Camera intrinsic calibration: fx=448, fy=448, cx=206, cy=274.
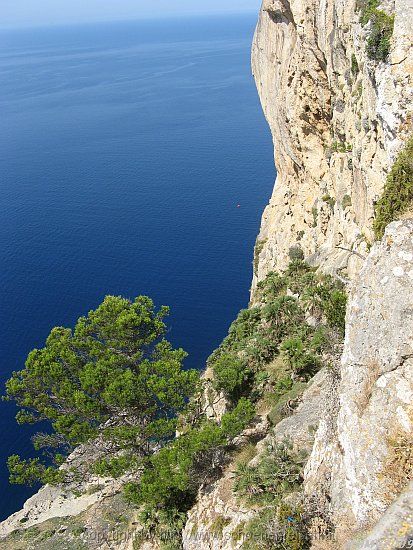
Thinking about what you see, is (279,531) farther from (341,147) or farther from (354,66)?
(341,147)

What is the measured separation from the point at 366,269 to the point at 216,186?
3788 inches

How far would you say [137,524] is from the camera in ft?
69.8

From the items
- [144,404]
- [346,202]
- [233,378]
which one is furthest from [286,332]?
[144,404]

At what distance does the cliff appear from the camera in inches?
402

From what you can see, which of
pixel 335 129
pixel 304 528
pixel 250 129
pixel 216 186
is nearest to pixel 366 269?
pixel 304 528

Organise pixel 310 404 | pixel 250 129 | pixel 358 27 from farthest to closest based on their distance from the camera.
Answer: pixel 250 129 → pixel 358 27 → pixel 310 404

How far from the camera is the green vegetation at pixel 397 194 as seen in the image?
1288 cm

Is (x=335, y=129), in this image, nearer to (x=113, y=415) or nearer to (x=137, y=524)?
(x=113, y=415)

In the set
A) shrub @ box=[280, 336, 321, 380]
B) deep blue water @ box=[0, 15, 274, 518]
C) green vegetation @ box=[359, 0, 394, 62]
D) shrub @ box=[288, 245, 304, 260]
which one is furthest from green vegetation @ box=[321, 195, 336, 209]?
deep blue water @ box=[0, 15, 274, 518]

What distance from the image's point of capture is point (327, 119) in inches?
1335

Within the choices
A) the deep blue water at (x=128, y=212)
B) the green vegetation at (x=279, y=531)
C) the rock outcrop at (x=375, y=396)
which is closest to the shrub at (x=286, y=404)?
the green vegetation at (x=279, y=531)

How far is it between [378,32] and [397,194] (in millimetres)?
8391

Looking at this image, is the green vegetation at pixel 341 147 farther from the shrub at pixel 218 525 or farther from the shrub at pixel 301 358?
the shrub at pixel 218 525

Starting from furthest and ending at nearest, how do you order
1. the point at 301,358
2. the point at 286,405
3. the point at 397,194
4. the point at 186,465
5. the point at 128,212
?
the point at 128,212 → the point at 301,358 → the point at 286,405 → the point at 186,465 → the point at 397,194
